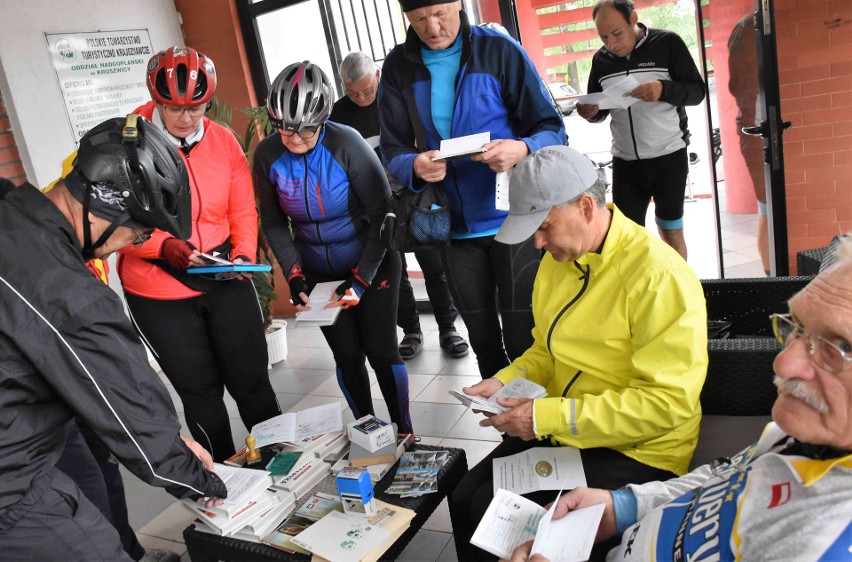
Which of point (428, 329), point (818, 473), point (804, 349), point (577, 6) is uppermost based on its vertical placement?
point (577, 6)

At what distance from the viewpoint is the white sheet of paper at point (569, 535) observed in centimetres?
133

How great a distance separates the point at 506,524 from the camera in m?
1.46

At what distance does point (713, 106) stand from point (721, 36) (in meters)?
0.40

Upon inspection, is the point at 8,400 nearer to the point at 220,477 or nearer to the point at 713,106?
the point at 220,477

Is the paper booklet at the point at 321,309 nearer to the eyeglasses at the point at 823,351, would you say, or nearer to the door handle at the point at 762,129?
the eyeglasses at the point at 823,351

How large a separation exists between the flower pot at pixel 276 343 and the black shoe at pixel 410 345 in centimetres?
88

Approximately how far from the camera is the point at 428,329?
14.7 ft

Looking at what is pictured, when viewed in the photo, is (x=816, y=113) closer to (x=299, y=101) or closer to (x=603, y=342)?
(x=603, y=342)

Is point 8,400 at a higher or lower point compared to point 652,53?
lower

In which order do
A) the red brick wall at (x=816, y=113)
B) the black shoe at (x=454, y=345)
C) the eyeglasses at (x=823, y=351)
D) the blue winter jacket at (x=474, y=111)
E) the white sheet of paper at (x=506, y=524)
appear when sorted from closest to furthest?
the eyeglasses at (x=823, y=351), the white sheet of paper at (x=506, y=524), the blue winter jacket at (x=474, y=111), the red brick wall at (x=816, y=113), the black shoe at (x=454, y=345)

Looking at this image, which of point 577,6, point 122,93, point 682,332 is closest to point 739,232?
point 577,6

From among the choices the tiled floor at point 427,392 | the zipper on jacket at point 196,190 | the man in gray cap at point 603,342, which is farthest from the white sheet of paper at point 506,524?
the zipper on jacket at point 196,190

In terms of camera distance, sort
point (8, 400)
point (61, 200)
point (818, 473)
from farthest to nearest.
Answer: point (61, 200) → point (8, 400) → point (818, 473)

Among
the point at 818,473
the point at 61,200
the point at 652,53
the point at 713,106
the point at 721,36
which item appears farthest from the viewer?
the point at 713,106
